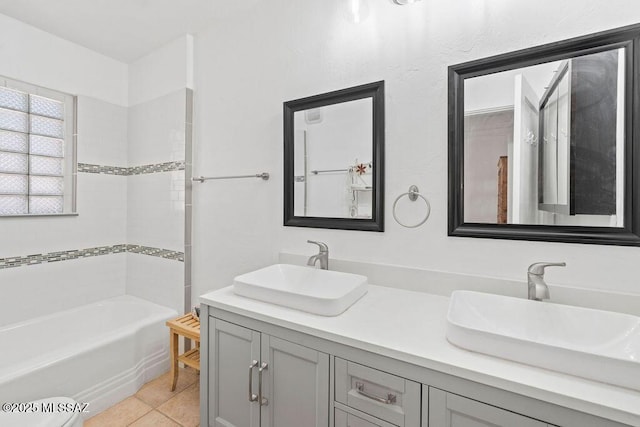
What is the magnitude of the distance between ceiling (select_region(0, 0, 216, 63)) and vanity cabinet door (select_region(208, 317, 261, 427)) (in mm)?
1999

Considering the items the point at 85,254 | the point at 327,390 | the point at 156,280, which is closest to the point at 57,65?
the point at 85,254

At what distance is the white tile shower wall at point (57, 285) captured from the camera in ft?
6.90

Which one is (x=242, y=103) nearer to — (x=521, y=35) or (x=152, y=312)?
(x=521, y=35)

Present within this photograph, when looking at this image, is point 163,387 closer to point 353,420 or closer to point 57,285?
point 57,285

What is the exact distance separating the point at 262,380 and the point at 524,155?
4.65 ft

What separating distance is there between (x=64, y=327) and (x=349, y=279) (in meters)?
2.32

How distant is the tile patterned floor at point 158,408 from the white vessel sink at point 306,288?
96cm

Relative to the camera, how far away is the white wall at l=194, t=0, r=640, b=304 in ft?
3.94

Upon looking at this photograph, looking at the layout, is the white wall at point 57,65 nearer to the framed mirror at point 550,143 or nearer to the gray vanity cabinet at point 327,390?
the gray vanity cabinet at point 327,390

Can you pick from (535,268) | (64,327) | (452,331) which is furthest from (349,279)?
(64,327)

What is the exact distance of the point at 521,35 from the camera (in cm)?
124

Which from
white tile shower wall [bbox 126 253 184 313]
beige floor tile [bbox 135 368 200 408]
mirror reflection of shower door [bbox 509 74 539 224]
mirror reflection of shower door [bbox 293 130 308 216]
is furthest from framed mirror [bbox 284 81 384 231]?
beige floor tile [bbox 135 368 200 408]

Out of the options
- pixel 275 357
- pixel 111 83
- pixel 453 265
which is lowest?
pixel 275 357

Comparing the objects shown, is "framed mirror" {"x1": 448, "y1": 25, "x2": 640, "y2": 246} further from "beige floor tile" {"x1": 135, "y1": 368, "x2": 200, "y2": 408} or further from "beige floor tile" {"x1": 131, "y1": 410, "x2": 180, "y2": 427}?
"beige floor tile" {"x1": 135, "y1": 368, "x2": 200, "y2": 408}
